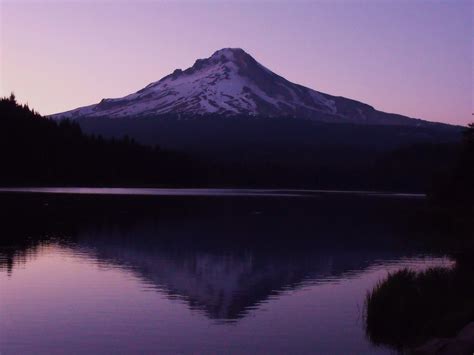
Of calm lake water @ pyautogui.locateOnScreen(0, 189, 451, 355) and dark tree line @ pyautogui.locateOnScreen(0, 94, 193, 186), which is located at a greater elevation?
dark tree line @ pyautogui.locateOnScreen(0, 94, 193, 186)

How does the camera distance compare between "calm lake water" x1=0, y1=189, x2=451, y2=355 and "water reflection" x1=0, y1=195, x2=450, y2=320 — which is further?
"water reflection" x1=0, y1=195, x2=450, y2=320

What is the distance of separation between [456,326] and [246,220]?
1998 inches

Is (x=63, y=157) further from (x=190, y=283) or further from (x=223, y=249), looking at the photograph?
(x=190, y=283)

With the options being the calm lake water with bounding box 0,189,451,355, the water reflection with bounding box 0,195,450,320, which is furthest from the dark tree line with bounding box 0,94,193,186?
the calm lake water with bounding box 0,189,451,355

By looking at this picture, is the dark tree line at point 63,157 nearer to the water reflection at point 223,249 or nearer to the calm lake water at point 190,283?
the water reflection at point 223,249

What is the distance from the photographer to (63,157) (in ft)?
522

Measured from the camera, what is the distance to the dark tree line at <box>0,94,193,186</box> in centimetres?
15212

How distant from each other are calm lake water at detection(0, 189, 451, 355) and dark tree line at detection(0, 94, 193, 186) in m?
88.2

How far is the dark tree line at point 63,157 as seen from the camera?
152 meters

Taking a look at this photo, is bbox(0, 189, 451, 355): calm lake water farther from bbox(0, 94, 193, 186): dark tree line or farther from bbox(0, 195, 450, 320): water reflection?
bbox(0, 94, 193, 186): dark tree line

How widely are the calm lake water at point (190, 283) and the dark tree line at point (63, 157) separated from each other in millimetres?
88236

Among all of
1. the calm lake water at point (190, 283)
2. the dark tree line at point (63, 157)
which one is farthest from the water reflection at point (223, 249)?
the dark tree line at point (63, 157)

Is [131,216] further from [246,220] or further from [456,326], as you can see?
[456,326]

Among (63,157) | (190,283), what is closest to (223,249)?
(190,283)
